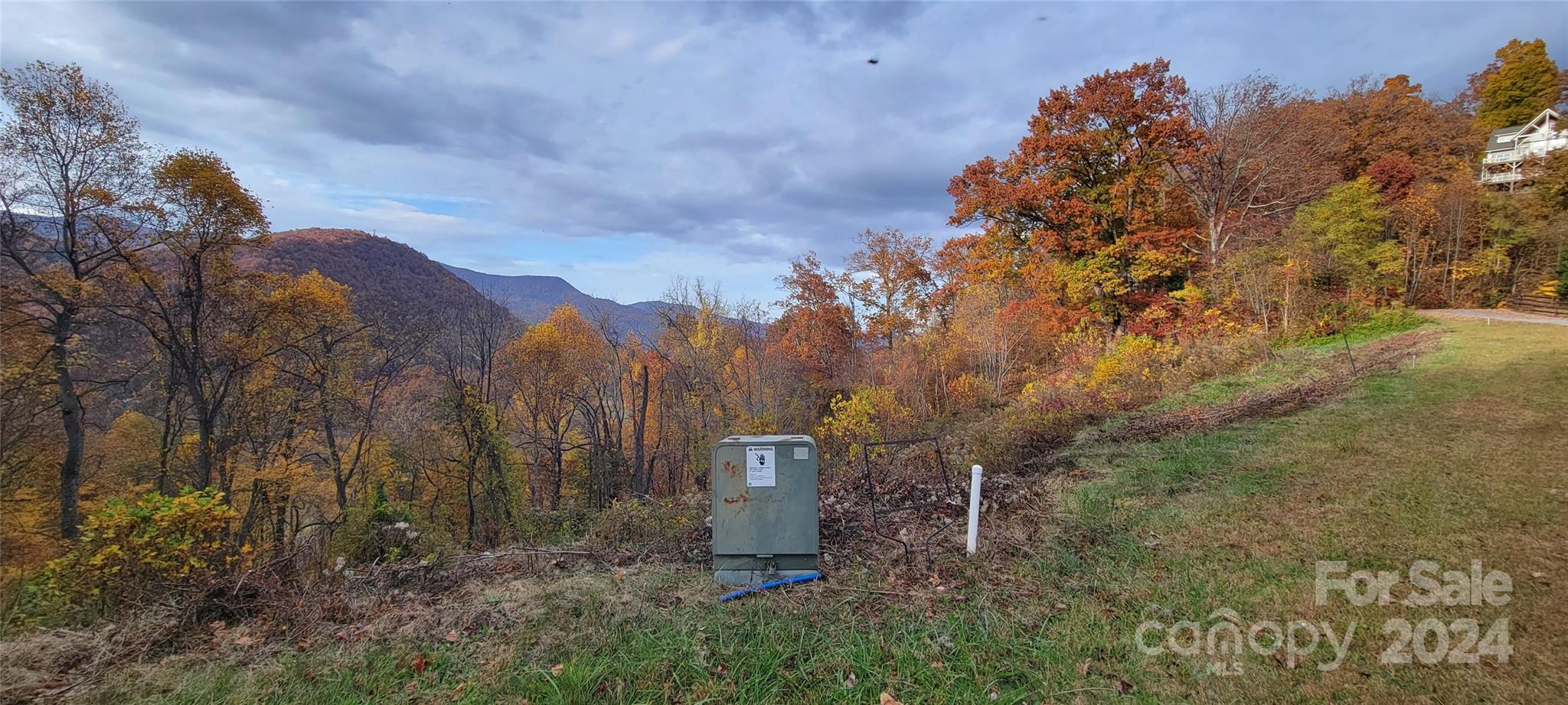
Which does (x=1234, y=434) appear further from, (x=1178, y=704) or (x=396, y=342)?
(x=396, y=342)

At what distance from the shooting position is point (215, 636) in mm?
3443

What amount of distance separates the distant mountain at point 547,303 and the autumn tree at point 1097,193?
49.5 feet

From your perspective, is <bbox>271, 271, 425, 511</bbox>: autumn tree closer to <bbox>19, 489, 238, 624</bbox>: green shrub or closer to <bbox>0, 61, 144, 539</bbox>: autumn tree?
<bbox>0, 61, 144, 539</bbox>: autumn tree

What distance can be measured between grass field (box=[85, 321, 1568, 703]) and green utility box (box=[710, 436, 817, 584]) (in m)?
0.33

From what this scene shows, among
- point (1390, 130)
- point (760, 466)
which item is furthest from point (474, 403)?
point (1390, 130)

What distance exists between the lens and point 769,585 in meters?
4.12

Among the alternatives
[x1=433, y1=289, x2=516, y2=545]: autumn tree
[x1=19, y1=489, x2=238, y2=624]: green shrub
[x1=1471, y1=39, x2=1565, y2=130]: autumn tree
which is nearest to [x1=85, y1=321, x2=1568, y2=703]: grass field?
[x1=19, y1=489, x2=238, y2=624]: green shrub

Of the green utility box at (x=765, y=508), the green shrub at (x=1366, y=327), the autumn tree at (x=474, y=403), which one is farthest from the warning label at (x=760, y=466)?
the green shrub at (x=1366, y=327)

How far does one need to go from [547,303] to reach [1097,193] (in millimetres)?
29530

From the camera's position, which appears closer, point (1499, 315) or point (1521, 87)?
point (1499, 315)

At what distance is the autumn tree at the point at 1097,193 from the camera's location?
20.1 meters

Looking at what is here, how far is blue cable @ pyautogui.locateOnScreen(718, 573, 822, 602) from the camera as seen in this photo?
13.0 feet

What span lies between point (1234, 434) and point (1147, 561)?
186 inches

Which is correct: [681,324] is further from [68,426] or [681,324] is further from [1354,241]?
[1354,241]
